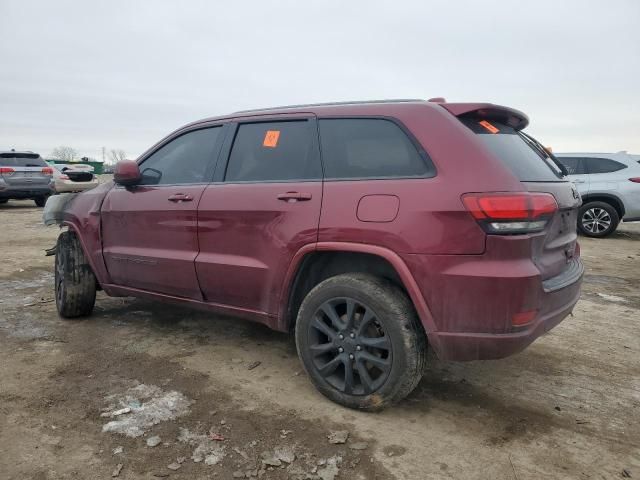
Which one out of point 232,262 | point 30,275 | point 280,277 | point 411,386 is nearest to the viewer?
point 411,386

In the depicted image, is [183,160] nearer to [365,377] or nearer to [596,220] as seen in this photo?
[365,377]

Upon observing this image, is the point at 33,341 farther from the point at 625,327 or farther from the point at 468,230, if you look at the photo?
the point at 625,327

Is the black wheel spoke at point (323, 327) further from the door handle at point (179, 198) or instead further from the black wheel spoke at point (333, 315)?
the door handle at point (179, 198)

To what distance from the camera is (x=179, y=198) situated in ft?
11.3

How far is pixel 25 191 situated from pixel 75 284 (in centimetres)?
1190

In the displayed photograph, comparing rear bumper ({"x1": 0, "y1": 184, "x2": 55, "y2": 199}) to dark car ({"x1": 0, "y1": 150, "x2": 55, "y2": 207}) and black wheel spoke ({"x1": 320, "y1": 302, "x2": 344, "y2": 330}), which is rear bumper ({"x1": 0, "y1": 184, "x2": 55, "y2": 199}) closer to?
dark car ({"x1": 0, "y1": 150, "x2": 55, "y2": 207})

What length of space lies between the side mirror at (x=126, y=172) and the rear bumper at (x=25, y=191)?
40.6ft

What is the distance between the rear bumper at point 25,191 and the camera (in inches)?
546

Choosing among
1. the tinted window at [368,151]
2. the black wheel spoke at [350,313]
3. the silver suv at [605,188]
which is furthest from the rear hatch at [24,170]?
the black wheel spoke at [350,313]

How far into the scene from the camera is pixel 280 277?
2.94 m

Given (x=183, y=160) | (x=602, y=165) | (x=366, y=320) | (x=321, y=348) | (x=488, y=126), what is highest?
(x=602, y=165)

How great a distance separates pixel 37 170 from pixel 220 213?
13.5 metres

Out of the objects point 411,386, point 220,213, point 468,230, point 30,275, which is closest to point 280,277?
point 220,213

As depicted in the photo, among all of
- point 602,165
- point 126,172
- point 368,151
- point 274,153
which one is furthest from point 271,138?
point 602,165
